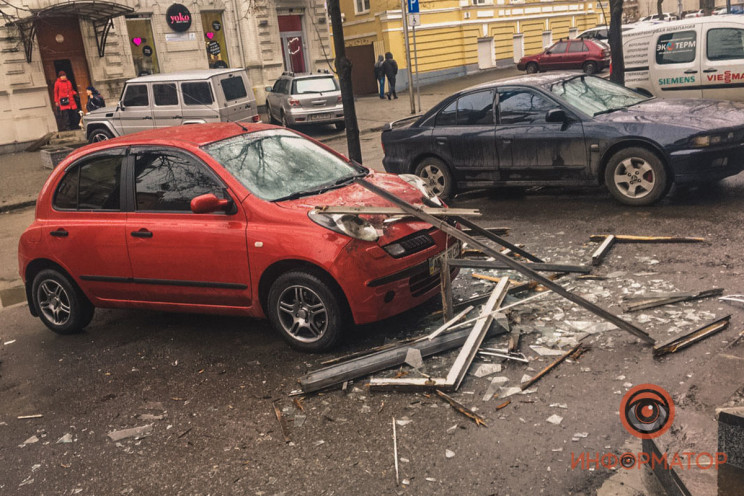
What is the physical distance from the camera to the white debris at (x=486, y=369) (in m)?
4.75

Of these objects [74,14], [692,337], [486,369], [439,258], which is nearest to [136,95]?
[74,14]

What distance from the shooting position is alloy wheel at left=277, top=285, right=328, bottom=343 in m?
5.34

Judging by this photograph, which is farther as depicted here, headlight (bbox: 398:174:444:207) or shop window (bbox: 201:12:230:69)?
shop window (bbox: 201:12:230:69)

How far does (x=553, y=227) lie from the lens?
8164 mm

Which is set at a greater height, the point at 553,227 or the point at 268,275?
the point at 268,275

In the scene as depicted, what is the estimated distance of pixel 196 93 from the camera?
17.3 m

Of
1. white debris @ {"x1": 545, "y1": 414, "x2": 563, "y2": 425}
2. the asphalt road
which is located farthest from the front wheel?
white debris @ {"x1": 545, "y1": 414, "x2": 563, "y2": 425}

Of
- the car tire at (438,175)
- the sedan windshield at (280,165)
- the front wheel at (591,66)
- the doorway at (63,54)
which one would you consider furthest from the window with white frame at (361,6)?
the sedan windshield at (280,165)

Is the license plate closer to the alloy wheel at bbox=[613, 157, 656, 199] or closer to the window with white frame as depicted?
the alloy wheel at bbox=[613, 157, 656, 199]

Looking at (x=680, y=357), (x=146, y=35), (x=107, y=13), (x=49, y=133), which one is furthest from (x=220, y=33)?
(x=680, y=357)

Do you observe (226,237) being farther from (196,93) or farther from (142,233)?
(196,93)

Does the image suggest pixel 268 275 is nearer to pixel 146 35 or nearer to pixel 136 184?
pixel 136 184

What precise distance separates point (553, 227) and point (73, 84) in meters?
21.8

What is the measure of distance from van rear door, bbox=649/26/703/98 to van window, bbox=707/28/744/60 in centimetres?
21
